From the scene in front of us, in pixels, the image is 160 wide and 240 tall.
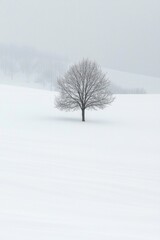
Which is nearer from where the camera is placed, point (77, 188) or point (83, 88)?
point (77, 188)

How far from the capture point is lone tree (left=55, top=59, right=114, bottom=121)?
32.7 m

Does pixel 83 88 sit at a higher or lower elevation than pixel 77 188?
higher

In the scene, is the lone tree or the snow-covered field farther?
the lone tree

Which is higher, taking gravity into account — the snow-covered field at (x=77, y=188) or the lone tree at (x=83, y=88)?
the lone tree at (x=83, y=88)

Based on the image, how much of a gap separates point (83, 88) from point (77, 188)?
75.0ft

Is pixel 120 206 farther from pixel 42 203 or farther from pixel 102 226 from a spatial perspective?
pixel 42 203

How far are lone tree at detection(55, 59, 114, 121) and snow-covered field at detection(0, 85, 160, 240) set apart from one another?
37.2 ft

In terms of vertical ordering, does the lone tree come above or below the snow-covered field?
above

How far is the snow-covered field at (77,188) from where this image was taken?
711 cm

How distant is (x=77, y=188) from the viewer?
10469mm

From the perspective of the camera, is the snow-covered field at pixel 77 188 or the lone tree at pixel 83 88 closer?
the snow-covered field at pixel 77 188

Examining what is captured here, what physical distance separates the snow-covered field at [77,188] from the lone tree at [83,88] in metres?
11.3

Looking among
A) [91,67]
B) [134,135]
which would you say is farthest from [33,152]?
[91,67]

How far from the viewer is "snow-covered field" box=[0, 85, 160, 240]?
7.11 m
